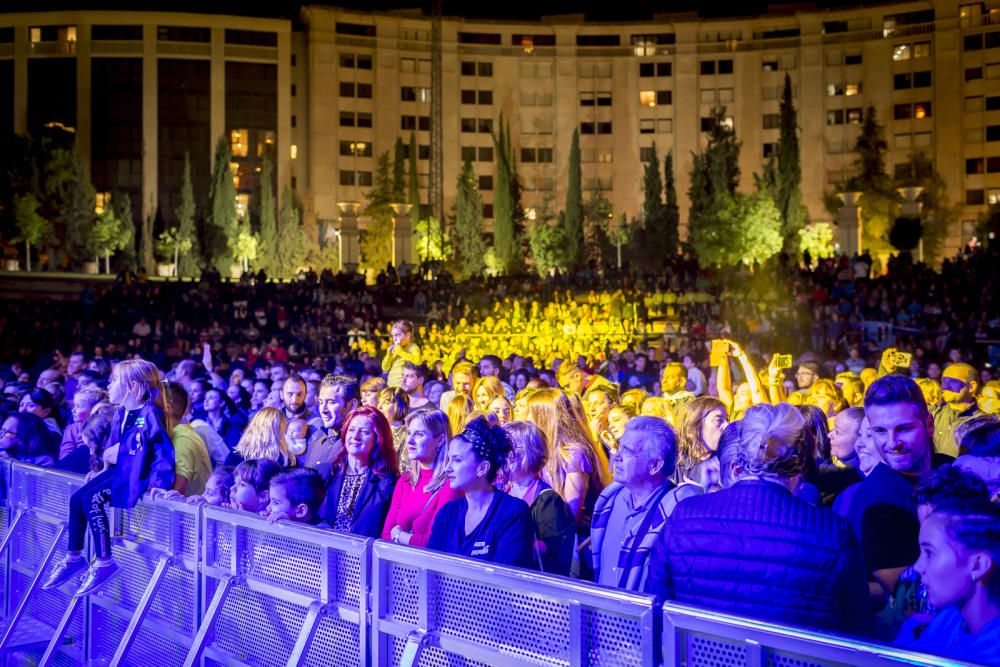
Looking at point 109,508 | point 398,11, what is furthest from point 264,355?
point 398,11

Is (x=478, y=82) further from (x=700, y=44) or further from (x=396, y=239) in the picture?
(x=396, y=239)

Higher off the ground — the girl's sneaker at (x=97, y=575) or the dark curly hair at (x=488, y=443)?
the dark curly hair at (x=488, y=443)

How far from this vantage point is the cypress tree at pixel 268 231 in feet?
222

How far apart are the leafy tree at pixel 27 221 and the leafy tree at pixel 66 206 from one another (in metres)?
1.03

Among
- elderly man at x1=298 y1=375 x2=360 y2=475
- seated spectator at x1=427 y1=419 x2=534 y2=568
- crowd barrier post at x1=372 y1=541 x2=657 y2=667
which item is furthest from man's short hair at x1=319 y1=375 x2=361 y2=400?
crowd barrier post at x1=372 y1=541 x2=657 y2=667

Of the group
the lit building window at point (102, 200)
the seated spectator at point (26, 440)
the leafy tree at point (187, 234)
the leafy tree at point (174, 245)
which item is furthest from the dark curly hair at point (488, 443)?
the lit building window at point (102, 200)

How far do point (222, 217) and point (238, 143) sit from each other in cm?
898

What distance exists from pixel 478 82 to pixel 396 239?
1034 inches

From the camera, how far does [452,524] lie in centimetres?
510

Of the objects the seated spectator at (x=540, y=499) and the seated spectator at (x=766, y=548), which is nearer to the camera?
the seated spectator at (x=766, y=548)

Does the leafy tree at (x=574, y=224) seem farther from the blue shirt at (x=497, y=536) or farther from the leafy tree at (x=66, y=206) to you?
the blue shirt at (x=497, y=536)

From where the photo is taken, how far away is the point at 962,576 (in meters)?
3.27

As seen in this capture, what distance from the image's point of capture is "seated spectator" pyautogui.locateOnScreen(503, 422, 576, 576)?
555cm

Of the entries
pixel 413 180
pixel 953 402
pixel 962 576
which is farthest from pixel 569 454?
pixel 413 180
